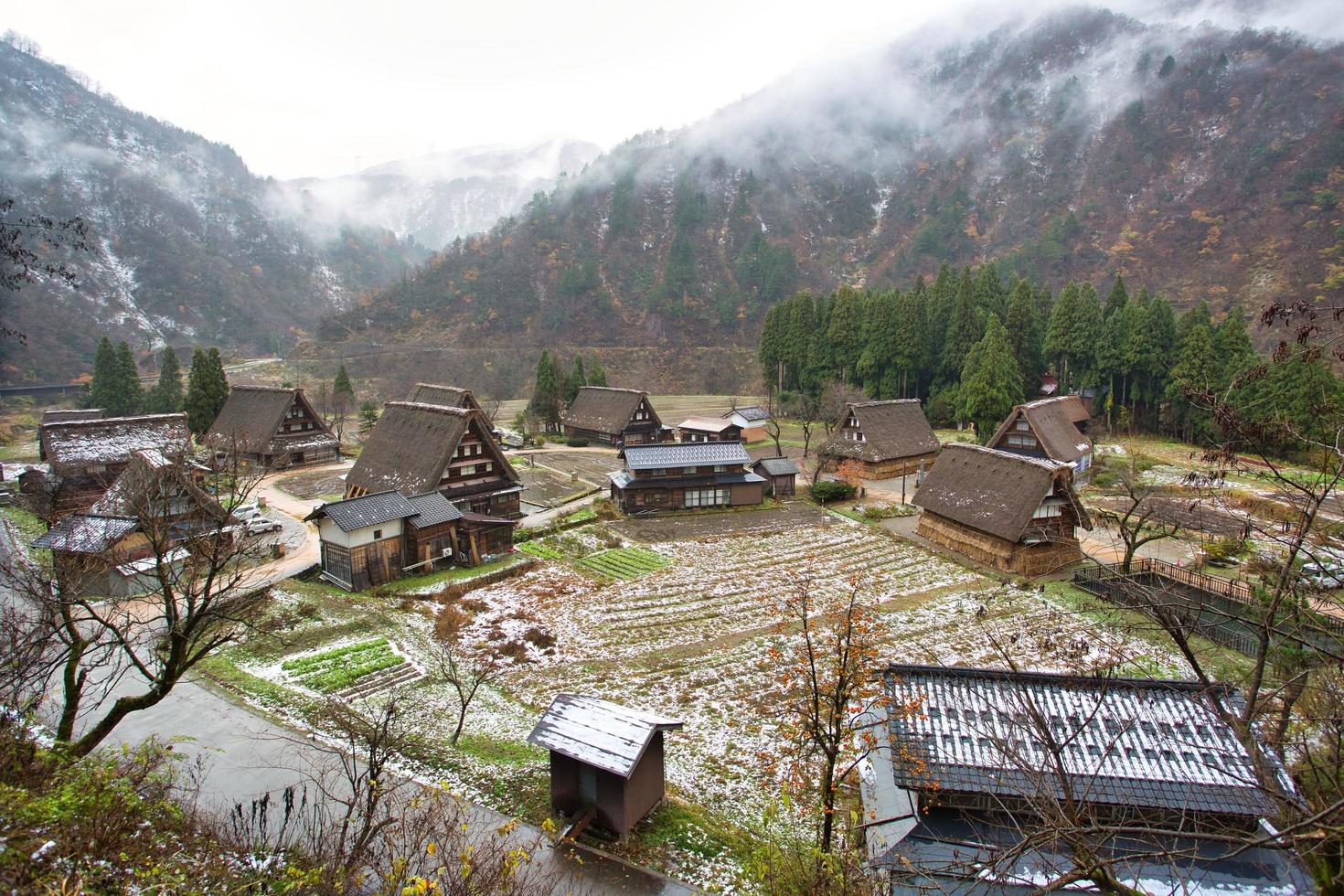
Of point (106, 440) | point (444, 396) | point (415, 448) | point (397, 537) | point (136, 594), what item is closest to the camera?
point (136, 594)

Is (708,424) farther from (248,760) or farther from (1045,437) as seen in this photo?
(248,760)

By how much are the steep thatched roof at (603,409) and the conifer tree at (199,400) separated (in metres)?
22.5

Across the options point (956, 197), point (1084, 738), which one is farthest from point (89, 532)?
point (956, 197)

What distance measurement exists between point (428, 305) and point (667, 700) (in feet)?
262

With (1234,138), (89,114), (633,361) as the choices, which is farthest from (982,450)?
(89,114)

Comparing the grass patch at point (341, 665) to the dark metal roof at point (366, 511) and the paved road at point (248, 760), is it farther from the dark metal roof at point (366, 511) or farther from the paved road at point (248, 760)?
the dark metal roof at point (366, 511)

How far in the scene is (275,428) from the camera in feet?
129

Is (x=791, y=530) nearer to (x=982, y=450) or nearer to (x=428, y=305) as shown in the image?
(x=982, y=450)

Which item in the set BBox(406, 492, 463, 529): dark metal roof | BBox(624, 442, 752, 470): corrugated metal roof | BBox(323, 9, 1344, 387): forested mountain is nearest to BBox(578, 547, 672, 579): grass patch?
BBox(406, 492, 463, 529): dark metal roof

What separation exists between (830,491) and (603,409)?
764 inches

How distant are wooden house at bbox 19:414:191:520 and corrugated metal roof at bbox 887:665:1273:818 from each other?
30437mm

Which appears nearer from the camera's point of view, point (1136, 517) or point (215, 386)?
point (1136, 517)

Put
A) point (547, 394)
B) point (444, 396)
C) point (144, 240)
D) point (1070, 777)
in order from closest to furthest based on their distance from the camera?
point (1070, 777) → point (444, 396) → point (547, 394) → point (144, 240)

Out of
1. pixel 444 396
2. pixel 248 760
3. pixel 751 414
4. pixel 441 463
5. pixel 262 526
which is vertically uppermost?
pixel 444 396
